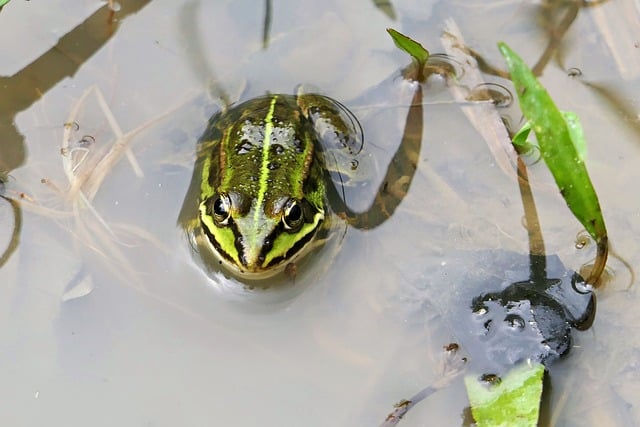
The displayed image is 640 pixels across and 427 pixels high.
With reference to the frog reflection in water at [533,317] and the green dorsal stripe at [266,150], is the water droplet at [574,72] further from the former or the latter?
the green dorsal stripe at [266,150]

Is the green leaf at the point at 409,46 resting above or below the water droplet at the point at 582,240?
above

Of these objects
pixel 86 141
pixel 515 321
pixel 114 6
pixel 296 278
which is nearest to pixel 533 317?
pixel 515 321

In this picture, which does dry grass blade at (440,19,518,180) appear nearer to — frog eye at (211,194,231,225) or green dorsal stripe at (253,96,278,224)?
green dorsal stripe at (253,96,278,224)

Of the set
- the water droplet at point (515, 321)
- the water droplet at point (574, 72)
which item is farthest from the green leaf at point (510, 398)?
the water droplet at point (574, 72)

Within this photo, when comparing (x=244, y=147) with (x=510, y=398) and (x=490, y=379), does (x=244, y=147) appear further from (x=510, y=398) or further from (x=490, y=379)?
(x=510, y=398)

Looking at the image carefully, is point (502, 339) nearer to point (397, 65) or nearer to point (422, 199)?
Answer: point (422, 199)

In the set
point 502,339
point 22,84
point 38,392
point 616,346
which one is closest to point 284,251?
point 502,339

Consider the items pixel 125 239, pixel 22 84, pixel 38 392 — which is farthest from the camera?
pixel 22 84
